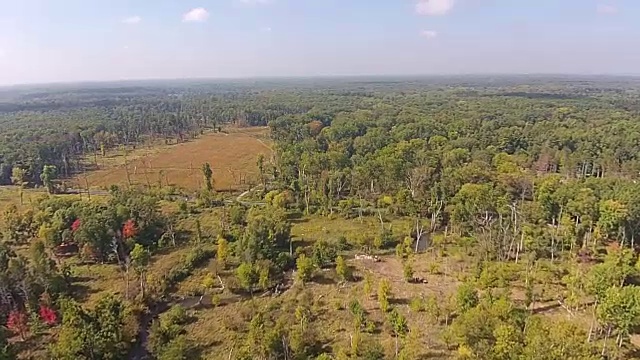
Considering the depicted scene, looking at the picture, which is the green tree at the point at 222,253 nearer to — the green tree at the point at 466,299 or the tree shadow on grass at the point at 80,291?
the tree shadow on grass at the point at 80,291

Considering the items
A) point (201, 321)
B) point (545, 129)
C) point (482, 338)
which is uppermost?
point (545, 129)

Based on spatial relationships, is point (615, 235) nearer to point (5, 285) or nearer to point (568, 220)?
point (568, 220)

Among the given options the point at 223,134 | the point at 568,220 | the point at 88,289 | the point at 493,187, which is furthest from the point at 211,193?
the point at 223,134

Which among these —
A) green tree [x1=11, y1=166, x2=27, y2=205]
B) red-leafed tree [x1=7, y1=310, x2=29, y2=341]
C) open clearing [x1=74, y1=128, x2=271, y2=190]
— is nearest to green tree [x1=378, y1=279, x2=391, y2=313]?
red-leafed tree [x1=7, y1=310, x2=29, y2=341]

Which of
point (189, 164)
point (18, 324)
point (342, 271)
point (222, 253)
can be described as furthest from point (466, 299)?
point (189, 164)

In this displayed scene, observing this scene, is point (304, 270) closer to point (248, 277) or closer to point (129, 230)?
point (248, 277)

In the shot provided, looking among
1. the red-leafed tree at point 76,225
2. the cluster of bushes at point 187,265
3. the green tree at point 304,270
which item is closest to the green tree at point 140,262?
the cluster of bushes at point 187,265
